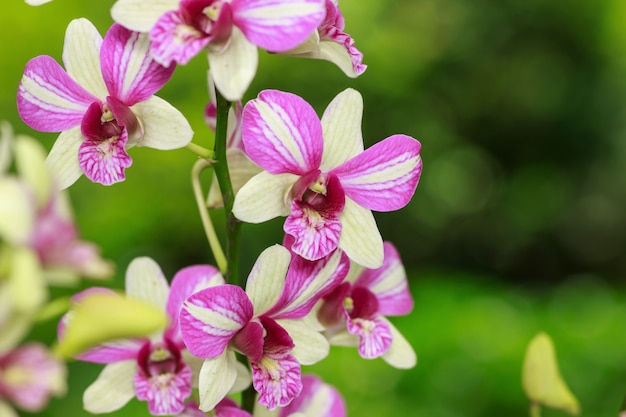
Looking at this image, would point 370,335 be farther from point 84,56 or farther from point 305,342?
point 84,56

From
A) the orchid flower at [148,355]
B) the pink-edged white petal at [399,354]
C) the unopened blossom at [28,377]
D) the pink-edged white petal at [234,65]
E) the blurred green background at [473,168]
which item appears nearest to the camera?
the unopened blossom at [28,377]

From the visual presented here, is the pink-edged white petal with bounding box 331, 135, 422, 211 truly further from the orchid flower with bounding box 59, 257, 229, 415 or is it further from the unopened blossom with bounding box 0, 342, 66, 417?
the unopened blossom with bounding box 0, 342, 66, 417

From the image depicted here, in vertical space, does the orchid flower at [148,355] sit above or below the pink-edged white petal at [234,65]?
below

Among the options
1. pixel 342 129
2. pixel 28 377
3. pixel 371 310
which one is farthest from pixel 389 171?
pixel 28 377

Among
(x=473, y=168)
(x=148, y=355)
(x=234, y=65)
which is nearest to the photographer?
(x=234, y=65)

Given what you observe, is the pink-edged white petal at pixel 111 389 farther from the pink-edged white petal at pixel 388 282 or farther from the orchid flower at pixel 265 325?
the pink-edged white petal at pixel 388 282

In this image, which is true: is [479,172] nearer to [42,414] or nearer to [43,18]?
[43,18]

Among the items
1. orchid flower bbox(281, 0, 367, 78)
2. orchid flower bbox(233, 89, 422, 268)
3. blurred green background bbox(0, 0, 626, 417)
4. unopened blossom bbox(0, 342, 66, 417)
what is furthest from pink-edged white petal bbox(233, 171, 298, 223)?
blurred green background bbox(0, 0, 626, 417)

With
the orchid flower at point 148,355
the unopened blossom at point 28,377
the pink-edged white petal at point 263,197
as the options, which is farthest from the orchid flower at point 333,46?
the unopened blossom at point 28,377
